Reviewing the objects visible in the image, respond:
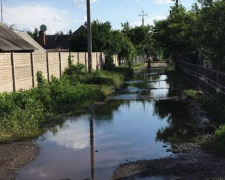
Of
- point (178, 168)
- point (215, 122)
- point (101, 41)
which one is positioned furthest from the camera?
point (101, 41)

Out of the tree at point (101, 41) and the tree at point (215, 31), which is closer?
the tree at point (215, 31)

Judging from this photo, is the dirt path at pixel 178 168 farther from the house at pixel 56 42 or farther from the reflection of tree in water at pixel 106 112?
the house at pixel 56 42

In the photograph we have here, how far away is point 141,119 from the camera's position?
38.7 feet

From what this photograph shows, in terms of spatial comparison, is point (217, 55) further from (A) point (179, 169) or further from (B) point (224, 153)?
(A) point (179, 169)

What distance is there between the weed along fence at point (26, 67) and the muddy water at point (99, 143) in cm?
339

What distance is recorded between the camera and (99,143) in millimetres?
8586

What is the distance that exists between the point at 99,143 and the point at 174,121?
3.62 meters

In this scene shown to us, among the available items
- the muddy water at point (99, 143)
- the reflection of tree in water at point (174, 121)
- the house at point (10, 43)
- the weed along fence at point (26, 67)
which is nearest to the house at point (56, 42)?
the house at point (10, 43)

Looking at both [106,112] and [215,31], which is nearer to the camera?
[215,31]

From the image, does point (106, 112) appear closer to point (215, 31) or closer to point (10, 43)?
point (215, 31)

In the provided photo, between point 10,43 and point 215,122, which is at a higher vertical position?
point 10,43

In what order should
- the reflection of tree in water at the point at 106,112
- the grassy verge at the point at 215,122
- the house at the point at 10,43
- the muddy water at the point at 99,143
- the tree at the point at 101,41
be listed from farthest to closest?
the tree at the point at 101,41 → the house at the point at 10,43 → the reflection of tree in water at the point at 106,112 → the grassy verge at the point at 215,122 → the muddy water at the point at 99,143

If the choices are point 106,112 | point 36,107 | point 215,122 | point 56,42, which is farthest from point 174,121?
point 56,42

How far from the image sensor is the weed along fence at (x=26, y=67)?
13172mm
